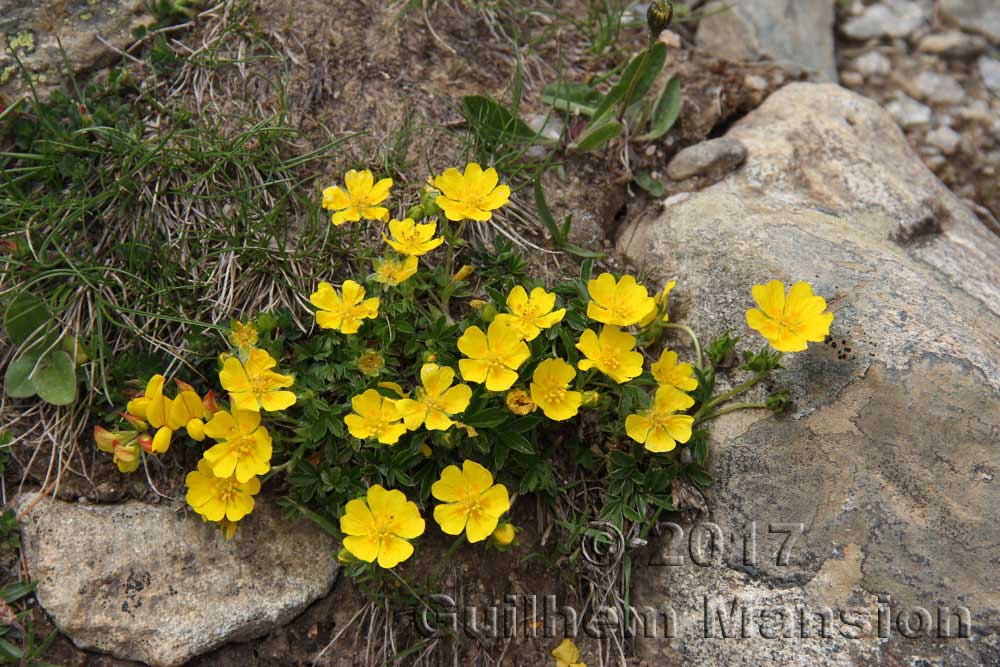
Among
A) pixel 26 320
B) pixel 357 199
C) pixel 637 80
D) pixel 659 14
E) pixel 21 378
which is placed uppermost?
pixel 659 14

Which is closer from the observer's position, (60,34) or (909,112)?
(60,34)

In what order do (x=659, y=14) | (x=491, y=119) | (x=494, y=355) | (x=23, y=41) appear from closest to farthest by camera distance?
(x=494, y=355) → (x=659, y=14) → (x=23, y=41) → (x=491, y=119)

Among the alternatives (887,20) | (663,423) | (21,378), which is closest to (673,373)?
(663,423)

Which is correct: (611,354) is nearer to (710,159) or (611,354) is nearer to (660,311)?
(660,311)

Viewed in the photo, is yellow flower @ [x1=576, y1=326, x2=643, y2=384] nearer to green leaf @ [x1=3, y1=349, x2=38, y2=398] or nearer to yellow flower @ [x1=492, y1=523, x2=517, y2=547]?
yellow flower @ [x1=492, y1=523, x2=517, y2=547]

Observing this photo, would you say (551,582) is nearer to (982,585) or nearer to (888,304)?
(982,585)

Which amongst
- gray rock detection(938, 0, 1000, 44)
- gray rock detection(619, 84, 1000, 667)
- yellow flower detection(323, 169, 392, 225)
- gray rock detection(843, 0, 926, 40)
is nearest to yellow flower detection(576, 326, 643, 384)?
gray rock detection(619, 84, 1000, 667)

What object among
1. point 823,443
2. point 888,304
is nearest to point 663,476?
point 823,443

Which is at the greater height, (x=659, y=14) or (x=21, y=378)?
(x=659, y=14)
